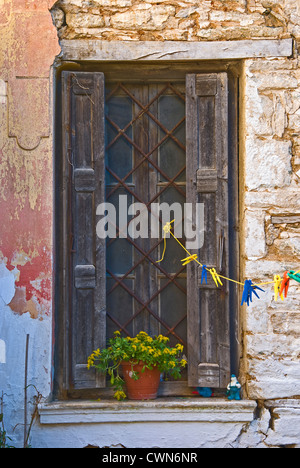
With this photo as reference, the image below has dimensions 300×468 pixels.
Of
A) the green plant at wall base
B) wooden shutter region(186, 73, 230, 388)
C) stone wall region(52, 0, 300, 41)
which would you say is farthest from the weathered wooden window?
stone wall region(52, 0, 300, 41)

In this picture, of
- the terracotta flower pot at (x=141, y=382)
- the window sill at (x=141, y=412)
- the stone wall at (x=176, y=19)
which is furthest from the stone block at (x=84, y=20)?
the window sill at (x=141, y=412)

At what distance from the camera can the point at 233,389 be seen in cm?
482

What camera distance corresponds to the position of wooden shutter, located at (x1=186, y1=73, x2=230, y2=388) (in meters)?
4.91

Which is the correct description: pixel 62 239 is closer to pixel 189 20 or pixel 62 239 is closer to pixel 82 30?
pixel 82 30

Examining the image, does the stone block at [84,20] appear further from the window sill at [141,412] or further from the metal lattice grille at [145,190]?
the window sill at [141,412]

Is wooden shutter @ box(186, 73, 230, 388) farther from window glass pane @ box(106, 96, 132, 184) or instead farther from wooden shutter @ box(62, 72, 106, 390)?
wooden shutter @ box(62, 72, 106, 390)

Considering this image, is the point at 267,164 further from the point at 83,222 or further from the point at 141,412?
the point at 141,412

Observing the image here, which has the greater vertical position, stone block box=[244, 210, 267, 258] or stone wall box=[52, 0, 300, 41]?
stone wall box=[52, 0, 300, 41]

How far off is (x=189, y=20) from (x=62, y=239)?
1.89m

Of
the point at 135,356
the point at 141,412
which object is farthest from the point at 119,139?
the point at 141,412

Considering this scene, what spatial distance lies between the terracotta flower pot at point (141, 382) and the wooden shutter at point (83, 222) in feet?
0.69

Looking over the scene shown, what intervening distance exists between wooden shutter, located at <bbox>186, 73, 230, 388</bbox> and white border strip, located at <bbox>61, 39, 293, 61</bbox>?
0.17 meters

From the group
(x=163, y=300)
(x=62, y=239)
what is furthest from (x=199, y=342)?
(x=62, y=239)

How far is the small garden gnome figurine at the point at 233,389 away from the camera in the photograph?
189 inches
